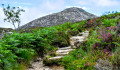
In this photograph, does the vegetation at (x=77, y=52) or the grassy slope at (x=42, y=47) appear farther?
the grassy slope at (x=42, y=47)

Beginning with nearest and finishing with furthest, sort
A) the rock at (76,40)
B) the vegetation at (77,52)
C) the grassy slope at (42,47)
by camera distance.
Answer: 1. the vegetation at (77,52)
2. the grassy slope at (42,47)
3. the rock at (76,40)

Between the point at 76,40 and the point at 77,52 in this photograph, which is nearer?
the point at 77,52

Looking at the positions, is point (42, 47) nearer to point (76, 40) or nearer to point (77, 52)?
point (76, 40)

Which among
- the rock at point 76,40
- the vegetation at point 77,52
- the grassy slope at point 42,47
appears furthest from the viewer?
the rock at point 76,40

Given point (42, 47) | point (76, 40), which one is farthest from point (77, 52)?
point (42, 47)

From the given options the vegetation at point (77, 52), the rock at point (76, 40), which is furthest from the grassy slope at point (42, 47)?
the rock at point (76, 40)

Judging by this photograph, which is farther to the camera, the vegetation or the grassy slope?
the grassy slope

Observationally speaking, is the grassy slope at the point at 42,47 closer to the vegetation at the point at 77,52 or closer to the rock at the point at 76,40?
the vegetation at the point at 77,52

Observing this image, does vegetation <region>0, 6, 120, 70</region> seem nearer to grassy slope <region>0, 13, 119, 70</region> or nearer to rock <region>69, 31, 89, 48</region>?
grassy slope <region>0, 13, 119, 70</region>

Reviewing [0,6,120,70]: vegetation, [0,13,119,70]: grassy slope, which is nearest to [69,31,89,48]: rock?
[0,13,119,70]: grassy slope

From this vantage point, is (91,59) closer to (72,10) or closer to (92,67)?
(92,67)

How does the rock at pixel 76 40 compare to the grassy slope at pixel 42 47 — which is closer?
the grassy slope at pixel 42 47

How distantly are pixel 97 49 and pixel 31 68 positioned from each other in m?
3.42

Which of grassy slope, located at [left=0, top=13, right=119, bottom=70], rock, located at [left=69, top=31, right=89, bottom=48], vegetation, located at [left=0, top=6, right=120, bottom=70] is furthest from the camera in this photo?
rock, located at [left=69, top=31, right=89, bottom=48]
